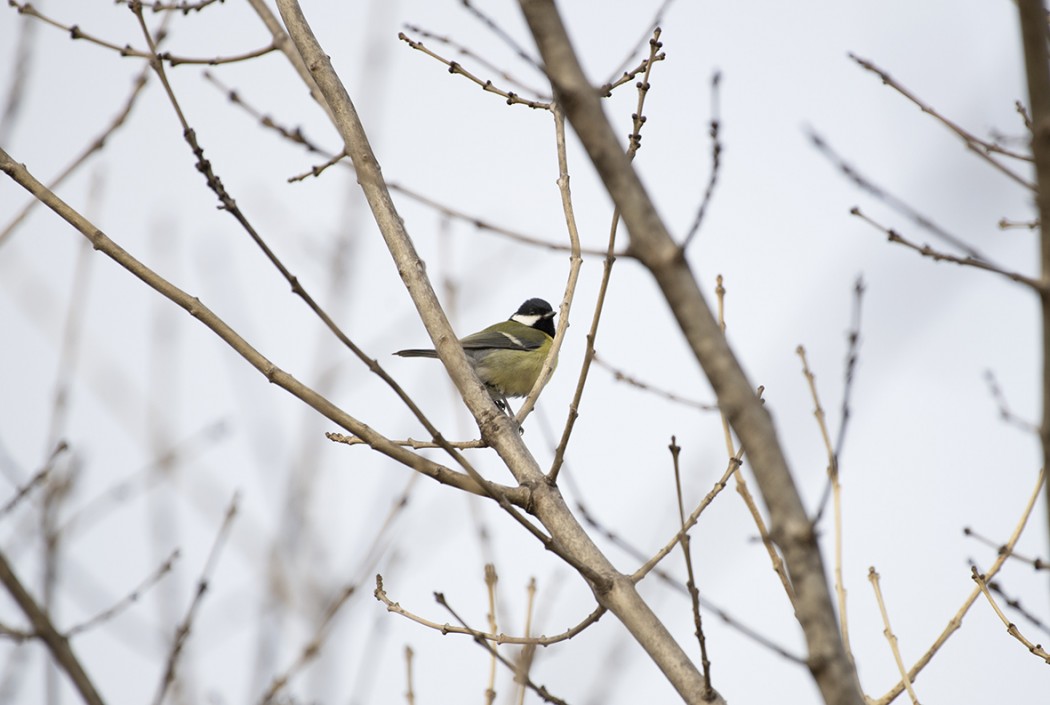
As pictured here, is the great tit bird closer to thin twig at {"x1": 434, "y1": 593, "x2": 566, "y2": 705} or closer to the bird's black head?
the bird's black head

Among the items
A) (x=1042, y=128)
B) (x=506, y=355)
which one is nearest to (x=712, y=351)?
(x=1042, y=128)

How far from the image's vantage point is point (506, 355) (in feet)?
25.8

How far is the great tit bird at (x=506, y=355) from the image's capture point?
25.1 ft

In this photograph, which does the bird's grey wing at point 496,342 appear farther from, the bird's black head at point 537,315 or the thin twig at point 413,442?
the thin twig at point 413,442

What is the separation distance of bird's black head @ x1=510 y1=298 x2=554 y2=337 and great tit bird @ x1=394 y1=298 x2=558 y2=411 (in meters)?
0.86

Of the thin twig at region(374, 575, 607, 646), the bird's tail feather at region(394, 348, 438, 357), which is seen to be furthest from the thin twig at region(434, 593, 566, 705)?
the bird's tail feather at region(394, 348, 438, 357)

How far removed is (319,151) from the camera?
3078 mm

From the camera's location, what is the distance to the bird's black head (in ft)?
31.4

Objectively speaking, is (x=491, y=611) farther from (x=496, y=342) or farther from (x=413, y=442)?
(x=496, y=342)

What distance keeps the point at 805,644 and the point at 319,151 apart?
2.25 meters

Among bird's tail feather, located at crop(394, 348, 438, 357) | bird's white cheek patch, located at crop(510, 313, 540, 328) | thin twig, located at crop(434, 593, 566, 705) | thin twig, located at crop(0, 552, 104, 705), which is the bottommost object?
thin twig, located at crop(0, 552, 104, 705)

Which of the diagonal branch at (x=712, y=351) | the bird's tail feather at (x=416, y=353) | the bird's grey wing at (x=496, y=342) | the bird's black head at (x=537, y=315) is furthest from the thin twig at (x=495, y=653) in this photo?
the bird's black head at (x=537, y=315)

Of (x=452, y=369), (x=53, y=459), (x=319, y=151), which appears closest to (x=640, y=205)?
(x=452, y=369)

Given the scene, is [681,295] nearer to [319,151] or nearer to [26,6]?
[319,151]
